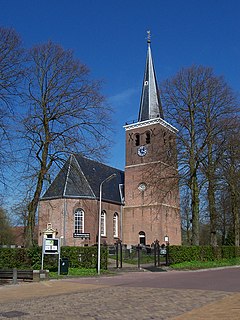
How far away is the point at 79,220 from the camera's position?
4319cm

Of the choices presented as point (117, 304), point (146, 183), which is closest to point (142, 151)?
point (146, 183)

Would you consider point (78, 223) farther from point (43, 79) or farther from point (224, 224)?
point (43, 79)

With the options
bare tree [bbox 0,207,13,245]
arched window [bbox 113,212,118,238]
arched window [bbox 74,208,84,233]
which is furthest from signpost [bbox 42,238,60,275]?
bare tree [bbox 0,207,13,245]

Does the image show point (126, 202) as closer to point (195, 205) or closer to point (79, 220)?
point (79, 220)

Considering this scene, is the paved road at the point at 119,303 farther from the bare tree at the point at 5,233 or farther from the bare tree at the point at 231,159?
the bare tree at the point at 5,233

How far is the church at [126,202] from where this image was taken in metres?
42.0

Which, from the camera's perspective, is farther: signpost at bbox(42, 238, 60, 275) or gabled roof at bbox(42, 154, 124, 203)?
gabled roof at bbox(42, 154, 124, 203)

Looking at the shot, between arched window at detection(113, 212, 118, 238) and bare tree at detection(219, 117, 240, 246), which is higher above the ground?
bare tree at detection(219, 117, 240, 246)

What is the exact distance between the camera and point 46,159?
22.7 meters

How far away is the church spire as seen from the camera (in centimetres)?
4831

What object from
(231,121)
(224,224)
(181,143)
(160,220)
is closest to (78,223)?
(160,220)

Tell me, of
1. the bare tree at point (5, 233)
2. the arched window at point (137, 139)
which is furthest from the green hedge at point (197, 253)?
the bare tree at point (5, 233)

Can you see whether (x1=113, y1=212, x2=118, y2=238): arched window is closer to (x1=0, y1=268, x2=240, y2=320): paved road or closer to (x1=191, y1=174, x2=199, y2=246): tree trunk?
(x1=191, y1=174, x2=199, y2=246): tree trunk

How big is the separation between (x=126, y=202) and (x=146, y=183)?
4.99 metres
